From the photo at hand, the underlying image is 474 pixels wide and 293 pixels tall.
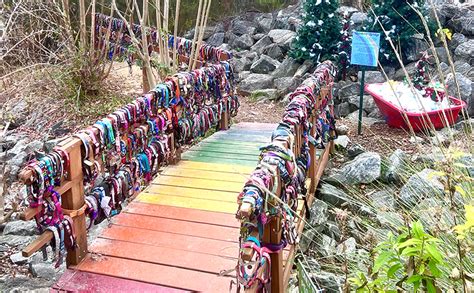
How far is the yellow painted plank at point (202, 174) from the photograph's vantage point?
3855 mm

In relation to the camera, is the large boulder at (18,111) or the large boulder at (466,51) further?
the large boulder at (466,51)

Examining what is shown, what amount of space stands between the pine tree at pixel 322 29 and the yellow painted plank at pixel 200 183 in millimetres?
3914

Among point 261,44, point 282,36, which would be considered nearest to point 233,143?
point 282,36

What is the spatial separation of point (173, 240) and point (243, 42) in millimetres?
6604

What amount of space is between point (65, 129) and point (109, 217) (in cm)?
319

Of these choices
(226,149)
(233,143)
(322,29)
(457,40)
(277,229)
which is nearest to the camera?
(277,229)

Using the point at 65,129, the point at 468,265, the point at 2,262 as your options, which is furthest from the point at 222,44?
the point at 468,265

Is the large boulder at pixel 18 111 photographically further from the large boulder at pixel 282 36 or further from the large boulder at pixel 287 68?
the large boulder at pixel 282 36

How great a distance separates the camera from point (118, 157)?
3.02 m

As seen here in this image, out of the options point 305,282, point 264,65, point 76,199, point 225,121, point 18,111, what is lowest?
point 18,111

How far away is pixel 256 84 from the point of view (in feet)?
24.7

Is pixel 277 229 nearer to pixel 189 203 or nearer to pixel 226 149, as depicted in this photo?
pixel 189 203

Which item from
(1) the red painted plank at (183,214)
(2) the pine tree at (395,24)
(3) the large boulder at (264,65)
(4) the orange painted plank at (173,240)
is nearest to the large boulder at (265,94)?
(3) the large boulder at (264,65)

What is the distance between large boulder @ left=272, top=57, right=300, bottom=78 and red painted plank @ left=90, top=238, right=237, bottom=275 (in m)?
5.01
